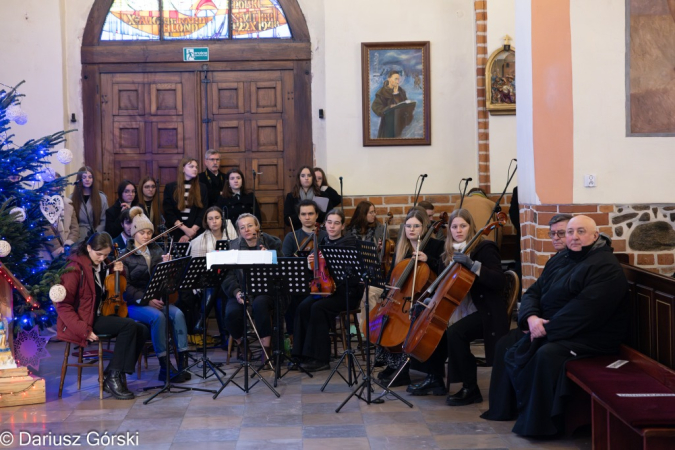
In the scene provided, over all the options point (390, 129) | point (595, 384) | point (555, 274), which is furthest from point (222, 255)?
point (390, 129)

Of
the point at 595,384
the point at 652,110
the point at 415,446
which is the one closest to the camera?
the point at 595,384

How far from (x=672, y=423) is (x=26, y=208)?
4902 mm

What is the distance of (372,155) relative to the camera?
31.0 ft

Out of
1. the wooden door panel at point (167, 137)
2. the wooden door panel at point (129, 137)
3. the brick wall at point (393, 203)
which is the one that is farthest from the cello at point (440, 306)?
the wooden door panel at point (129, 137)

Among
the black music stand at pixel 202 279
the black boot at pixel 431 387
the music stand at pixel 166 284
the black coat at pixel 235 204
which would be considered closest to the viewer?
the music stand at pixel 166 284

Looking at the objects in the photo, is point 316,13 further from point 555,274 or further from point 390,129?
point 555,274

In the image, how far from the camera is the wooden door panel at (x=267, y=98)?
9.63 meters

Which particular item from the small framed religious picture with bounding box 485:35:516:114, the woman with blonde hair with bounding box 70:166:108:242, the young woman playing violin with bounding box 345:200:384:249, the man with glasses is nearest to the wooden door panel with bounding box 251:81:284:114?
the man with glasses

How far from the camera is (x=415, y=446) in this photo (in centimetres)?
482

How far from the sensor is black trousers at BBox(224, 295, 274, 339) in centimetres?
679

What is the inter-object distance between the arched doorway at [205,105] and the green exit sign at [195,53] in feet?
0.14

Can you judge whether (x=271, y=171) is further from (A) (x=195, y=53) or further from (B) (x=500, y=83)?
(B) (x=500, y=83)

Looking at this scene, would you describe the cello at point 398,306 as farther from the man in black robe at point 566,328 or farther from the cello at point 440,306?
the man in black robe at point 566,328

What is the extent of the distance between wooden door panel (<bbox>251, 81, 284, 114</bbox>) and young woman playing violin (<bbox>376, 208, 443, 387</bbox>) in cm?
355
